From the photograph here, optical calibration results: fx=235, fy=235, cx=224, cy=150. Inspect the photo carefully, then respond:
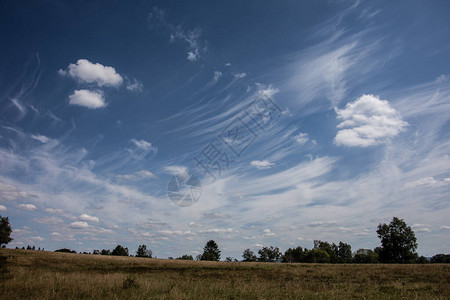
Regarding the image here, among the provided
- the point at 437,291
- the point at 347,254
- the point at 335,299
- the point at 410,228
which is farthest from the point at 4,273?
the point at 347,254

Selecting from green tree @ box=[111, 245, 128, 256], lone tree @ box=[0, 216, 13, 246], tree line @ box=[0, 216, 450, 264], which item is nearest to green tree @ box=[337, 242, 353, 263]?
tree line @ box=[0, 216, 450, 264]

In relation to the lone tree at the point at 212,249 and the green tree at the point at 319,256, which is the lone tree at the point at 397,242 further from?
the lone tree at the point at 212,249

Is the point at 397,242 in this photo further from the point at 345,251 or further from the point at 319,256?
the point at 345,251

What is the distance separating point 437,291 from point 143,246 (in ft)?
477

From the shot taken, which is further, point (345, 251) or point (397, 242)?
point (345, 251)

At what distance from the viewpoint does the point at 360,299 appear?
1053cm

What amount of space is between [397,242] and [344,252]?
7027 centimetres

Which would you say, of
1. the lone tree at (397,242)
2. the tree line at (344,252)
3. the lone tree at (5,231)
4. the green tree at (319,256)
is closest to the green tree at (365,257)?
the tree line at (344,252)

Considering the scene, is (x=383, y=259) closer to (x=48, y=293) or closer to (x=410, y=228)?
(x=410, y=228)

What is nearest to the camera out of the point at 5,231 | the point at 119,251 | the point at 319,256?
the point at 5,231

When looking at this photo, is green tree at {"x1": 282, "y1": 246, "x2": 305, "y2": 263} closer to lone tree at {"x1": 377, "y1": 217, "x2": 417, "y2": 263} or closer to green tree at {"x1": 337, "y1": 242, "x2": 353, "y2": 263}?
green tree at {"x1": 337, "y1": 242, "x2": 353, "y2": 263}

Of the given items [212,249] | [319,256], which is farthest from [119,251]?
[319,256]

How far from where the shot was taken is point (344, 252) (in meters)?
128

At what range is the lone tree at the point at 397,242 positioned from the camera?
2549 inches
